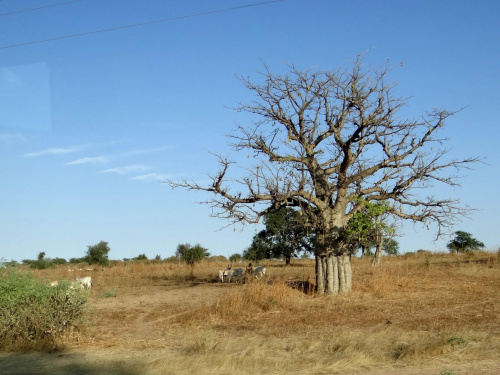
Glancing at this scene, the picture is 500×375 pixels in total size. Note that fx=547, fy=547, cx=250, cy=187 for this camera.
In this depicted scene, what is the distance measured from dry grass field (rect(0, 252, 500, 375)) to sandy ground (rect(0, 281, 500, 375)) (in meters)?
0.02

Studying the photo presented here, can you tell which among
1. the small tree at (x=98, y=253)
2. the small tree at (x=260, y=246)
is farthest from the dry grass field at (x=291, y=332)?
the small tree at (x=98, y=253)

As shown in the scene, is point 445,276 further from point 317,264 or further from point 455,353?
point 455,353

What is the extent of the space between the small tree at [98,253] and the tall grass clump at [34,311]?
1418 inches

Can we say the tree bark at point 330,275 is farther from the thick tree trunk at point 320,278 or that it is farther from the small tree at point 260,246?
the small tree at point 260,246

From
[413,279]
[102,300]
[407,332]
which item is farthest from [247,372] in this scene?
[413,279]

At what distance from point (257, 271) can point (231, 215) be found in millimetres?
4458

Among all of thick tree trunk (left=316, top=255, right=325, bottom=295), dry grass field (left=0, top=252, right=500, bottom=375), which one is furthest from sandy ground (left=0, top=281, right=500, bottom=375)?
thick tree trunk (left=316, top=255, right=325, bottom=295)

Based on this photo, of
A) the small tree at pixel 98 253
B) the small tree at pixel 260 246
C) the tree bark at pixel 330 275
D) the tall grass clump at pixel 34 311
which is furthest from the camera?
the small tree at pixel 98 253

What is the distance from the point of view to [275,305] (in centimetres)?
1562

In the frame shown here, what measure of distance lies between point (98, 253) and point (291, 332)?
1539 inches

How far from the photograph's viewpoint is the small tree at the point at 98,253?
47469 mm

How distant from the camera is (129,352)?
10352mm

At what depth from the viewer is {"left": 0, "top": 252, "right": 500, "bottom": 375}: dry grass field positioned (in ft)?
29.0

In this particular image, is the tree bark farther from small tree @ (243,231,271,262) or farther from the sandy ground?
small tree @ (243,231,271,262)
